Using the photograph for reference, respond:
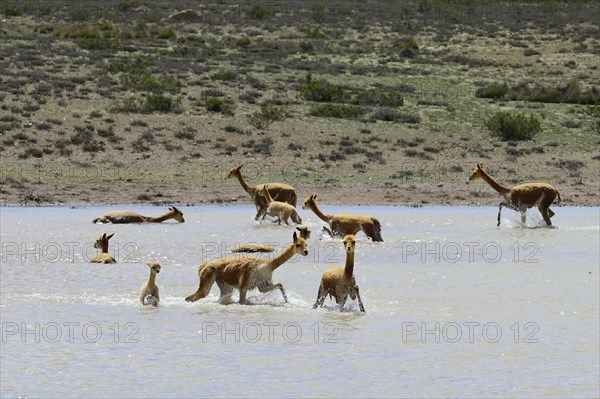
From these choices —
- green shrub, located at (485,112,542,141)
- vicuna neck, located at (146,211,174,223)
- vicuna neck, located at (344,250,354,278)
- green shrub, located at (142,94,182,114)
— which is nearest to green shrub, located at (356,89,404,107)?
green shrub, located at (485,112,542,141)

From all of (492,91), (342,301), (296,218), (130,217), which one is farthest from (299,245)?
(492,91)

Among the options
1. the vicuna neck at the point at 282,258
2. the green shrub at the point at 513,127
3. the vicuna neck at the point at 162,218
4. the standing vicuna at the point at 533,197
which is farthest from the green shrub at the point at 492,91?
the vicuna neck at the point at 282,258

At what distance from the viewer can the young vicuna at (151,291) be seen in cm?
1359

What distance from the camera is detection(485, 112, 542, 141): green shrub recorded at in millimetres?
35875

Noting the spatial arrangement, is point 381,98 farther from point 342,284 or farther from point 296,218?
point 342,284

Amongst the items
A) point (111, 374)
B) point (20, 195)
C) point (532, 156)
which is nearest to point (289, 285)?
point (111, 374)

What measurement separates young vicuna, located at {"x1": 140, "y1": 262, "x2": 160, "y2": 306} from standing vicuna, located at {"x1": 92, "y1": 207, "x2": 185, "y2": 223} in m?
8.90

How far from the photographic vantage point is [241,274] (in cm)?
1353

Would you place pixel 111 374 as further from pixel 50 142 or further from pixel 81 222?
pixel 50 142

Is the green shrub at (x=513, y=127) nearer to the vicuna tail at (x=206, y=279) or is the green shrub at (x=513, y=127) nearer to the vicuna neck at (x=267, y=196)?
the vicuna neck at (x=267, y=196)

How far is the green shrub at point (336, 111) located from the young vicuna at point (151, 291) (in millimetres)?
23743

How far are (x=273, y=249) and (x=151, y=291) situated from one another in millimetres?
4933

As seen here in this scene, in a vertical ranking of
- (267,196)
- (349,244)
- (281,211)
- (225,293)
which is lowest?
(281,211)

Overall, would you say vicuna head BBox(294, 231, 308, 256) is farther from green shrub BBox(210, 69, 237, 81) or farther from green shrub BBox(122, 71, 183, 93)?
green shrub BBox(210, 69, 237, 81)
